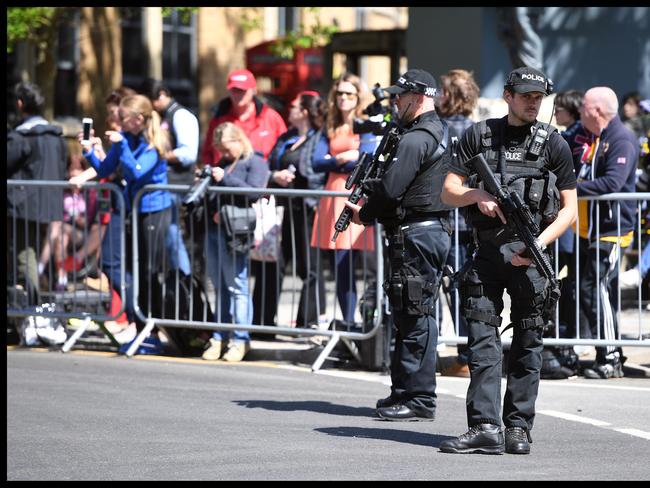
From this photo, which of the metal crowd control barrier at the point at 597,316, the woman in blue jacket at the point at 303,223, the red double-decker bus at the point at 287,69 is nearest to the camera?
the metal crowd control barrier at the point at 597,316

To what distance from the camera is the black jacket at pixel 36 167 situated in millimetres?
12227

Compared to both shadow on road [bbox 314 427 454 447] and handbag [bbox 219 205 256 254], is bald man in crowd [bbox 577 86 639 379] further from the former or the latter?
shadow on road [bbox 314 427 454 447]

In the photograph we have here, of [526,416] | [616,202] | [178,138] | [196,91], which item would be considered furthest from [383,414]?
[196,91]

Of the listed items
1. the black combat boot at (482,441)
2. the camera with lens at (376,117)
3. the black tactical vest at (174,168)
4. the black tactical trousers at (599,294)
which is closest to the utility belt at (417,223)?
the camera with lens at (376,117)

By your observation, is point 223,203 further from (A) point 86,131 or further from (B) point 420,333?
(B) point 420,333

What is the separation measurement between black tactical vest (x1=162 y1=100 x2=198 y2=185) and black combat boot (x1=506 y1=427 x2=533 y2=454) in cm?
545

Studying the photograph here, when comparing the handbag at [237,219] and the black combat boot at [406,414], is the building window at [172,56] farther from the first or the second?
the black combat boot at [406,414]

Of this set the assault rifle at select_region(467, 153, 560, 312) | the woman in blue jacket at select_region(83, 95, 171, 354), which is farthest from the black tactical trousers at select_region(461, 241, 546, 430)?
the woman in blue jacket at select_region(83, 95, 171, 354)

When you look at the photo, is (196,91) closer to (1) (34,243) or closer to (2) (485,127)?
(1) (34,243)

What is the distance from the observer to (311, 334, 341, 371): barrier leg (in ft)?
35.4

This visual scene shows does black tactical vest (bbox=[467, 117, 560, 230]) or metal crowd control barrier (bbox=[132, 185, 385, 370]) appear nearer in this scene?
black tactical vest (bbox=[467, 117, 560, 230])

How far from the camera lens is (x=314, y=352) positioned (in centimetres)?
1159

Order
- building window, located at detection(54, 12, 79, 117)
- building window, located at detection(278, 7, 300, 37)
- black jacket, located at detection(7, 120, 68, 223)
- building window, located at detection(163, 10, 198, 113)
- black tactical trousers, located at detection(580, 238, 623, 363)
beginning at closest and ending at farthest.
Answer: black tactical trousers, located at detection(580, 238, 623, 363), black jacket, located at detection(7, 120, 68, 223), building window, located at detection(54, 12, 79, 117), building window, located at detection(163, 10, 198, 113), building window, located at detection(278, 7, 300, 37)

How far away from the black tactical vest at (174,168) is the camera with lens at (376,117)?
1843 mm
